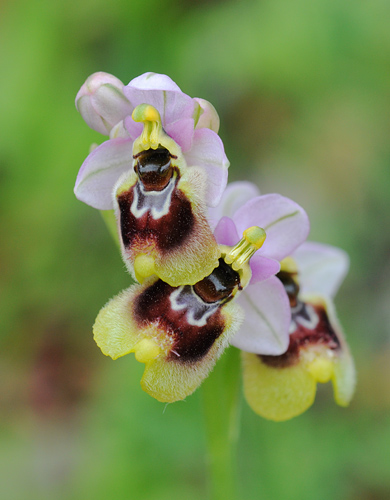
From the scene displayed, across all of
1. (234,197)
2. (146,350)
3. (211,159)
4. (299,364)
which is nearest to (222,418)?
(299,364)

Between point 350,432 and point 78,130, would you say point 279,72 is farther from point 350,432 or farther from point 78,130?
point 350,432

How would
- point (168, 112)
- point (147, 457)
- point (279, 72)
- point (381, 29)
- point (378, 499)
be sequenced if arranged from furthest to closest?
point (279, 72) < point (381, 29) < point (378, 499) < point (147, 457) < point (168, 112)

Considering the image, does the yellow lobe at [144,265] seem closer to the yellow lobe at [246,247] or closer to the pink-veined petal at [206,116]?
the yellow lobe at [246,247]

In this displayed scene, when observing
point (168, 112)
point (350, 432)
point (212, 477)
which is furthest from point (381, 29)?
point (212, 477)

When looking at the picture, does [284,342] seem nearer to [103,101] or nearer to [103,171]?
[103,171]

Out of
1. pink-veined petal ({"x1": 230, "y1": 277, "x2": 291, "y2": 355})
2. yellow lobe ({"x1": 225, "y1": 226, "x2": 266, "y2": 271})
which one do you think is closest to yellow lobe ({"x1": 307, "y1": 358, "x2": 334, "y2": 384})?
pink-veined petal ({"x1": 230, "y1": 277, "x2": 291, "y2": 355})

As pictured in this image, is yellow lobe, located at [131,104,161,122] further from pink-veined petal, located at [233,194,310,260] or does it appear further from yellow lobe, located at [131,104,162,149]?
pink-veined petal, located at [233,194,310,260]
